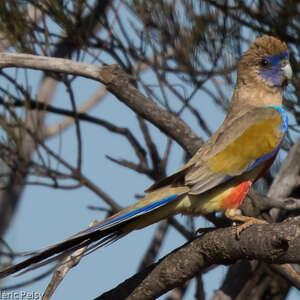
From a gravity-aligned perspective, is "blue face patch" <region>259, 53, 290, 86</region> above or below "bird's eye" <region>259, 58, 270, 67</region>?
below

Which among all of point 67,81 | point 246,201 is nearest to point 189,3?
point 67,81

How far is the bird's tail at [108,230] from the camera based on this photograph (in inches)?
125

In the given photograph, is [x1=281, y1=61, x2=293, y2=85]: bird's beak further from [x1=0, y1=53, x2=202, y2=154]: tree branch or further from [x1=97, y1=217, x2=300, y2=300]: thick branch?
[x1=97, y1=217, x2=300, y2=300]: thick branch

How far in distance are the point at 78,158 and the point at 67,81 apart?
534 mm

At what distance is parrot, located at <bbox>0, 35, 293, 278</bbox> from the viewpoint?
3.52 m

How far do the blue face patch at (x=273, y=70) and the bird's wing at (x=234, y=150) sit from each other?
20cm

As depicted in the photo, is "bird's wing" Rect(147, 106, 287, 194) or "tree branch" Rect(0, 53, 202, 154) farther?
"tree branch" Rect(0, 53, 202, 154)

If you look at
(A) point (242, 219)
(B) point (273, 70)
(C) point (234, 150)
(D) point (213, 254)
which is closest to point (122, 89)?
(C) point (234, 150)

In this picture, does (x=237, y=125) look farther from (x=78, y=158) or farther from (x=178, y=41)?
(x=78, y=158)

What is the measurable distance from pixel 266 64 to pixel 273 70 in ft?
0.23

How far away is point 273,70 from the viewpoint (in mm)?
4484

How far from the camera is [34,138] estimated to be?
492 cm

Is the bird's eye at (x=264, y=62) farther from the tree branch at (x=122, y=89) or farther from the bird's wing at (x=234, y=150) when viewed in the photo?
the tree branch at (x=122, y=89)

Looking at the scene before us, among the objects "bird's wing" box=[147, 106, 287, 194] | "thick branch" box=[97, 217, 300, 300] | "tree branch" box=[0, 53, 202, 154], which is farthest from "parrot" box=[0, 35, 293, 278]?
"tree branch" box=[0, 53, 202, 154]
